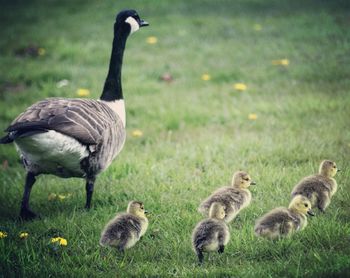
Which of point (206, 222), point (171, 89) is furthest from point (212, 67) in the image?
point (206, 222)

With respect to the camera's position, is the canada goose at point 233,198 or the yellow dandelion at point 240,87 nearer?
the canada goose at point 233,198

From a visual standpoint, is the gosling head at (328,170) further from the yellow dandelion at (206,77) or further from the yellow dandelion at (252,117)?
the yellow dandelion at (206,77)

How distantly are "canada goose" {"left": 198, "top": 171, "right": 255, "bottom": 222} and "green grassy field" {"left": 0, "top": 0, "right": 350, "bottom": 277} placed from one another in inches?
5.7

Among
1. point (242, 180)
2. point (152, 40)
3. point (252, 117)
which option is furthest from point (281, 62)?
point (242, 180)

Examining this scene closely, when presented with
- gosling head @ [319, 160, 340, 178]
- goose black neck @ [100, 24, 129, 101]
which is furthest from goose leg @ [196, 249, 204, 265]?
goose black neck @ [100, 24, 129, 101]

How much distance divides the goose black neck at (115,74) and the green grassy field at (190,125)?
934 mm

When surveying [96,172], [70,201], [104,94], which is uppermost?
[104,94]

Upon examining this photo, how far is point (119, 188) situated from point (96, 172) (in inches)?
27.3

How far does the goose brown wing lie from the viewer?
476 cm

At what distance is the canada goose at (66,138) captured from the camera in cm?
480

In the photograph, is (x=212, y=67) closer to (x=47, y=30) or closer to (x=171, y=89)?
(x=171, y=89)

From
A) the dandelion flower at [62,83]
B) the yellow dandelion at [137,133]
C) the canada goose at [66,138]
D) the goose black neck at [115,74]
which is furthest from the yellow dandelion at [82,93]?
the canada goose at [66,138]

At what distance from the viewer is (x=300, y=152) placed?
677 cm

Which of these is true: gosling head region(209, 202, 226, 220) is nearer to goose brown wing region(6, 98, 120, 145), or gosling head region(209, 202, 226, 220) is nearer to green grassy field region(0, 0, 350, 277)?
green grassy field region(0, 0, 350, 277)
